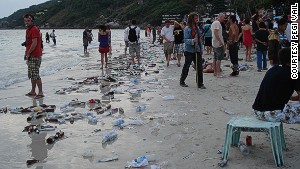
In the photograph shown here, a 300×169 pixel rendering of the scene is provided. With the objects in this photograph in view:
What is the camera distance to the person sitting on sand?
4383 mm

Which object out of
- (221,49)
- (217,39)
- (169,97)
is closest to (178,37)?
(221,49)

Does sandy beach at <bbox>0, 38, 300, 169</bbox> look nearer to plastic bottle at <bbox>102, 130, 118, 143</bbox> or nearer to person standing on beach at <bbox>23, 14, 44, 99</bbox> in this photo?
plastic bottle at <bbox>102, 130, 118, 143</bbox>

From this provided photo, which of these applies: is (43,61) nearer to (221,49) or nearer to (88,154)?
(221,49)

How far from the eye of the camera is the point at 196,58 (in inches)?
369

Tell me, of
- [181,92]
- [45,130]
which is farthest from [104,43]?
[45,130]

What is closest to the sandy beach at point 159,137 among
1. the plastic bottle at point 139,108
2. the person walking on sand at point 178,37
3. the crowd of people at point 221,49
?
the plastic bottle at point 139,108

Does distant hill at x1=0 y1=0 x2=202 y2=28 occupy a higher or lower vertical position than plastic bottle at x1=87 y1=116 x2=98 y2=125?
higher

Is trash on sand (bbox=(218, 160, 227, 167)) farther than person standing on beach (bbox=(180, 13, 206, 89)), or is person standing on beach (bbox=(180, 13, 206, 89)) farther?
person standing on beach (bbox=(180, 13, 206, 89))

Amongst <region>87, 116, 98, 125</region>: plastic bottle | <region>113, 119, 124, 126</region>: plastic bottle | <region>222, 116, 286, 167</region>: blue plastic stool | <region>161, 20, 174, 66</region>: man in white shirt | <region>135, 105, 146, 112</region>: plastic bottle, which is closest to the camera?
<region>222, 116, 286, 167</region>: blue plastic stool

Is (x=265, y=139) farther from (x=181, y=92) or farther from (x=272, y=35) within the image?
(x=272, y=35)

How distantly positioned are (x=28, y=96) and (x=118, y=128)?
4.49 meters

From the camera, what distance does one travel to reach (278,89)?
4.42m

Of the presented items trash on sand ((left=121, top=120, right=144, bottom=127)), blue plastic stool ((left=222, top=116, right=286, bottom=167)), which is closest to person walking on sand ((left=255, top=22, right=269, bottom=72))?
trash on sand ((left=121, top=120, right=144, bottom=127))

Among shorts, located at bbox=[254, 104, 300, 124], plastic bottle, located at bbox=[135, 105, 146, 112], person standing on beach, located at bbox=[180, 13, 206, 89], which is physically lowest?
plastic bottle, located at bbox=[135, 105, 146, 112]
